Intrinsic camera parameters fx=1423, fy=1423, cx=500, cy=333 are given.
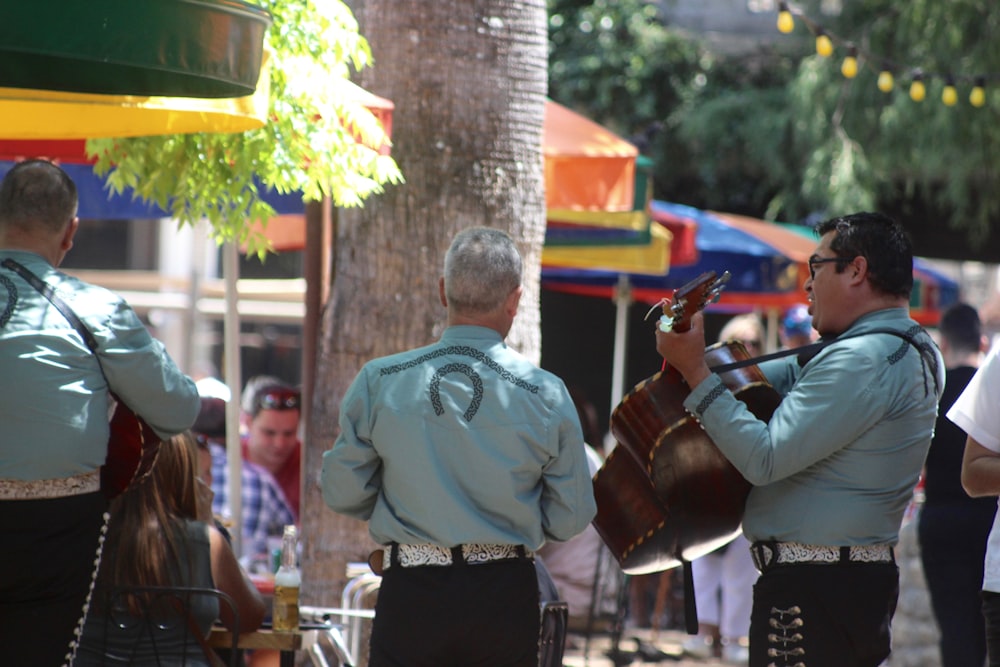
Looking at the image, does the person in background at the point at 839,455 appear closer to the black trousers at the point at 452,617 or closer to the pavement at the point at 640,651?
the black trousers at the point at 452,617

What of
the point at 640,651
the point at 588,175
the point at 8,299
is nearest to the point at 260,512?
the point at 588,175

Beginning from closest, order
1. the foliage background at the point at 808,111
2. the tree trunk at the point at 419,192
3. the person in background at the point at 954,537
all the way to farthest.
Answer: the tree trunk at the point at 419,192, the person in background at the point at 954,537, the foliage background at the point at 808,111

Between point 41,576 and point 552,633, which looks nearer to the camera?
point 41,576

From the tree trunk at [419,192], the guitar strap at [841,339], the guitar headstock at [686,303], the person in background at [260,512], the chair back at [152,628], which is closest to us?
the guitar headstock at [686,303]

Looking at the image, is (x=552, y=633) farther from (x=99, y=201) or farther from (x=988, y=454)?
(x=99, y=201)

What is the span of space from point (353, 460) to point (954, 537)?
128 inches

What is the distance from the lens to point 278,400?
24.5 ft

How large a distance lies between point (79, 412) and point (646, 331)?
1300 centimetres

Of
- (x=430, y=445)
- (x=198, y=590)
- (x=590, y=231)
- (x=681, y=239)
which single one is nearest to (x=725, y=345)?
(x=430, y=445)

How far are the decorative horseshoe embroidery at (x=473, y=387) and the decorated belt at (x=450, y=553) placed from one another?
311 mm

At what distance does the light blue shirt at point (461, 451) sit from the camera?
3387 mm

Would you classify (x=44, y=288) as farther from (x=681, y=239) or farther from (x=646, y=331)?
(x=646, y=331)

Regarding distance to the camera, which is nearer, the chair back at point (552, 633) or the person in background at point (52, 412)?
the person in background at point (52, 412)

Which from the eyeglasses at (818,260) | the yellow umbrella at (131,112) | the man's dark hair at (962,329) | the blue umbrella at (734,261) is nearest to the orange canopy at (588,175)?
the man's dark hair at (962,329)
